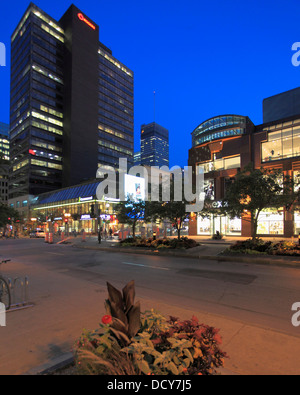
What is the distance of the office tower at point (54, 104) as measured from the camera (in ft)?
279

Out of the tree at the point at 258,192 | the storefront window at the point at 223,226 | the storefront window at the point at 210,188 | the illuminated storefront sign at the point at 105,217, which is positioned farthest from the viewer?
the illuminated storefront sign at the point at 105,217

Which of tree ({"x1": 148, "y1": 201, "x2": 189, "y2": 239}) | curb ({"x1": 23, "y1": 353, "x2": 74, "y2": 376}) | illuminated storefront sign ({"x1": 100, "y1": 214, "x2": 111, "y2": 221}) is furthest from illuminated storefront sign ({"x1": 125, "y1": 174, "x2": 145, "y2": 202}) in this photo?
curb ({"x1": 23, "y1": 353, "x2": 74, "y2": 376})

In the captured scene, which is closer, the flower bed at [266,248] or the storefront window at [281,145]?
the flower bed at [266,248]

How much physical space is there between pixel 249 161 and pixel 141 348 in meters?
34.7

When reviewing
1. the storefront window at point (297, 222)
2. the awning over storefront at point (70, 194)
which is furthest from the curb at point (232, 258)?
the awning over storefront at point (70, 194)

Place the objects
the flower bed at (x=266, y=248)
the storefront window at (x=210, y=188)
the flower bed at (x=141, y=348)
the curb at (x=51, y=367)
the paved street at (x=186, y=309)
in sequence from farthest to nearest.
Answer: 1. the storefront window at (x=210, y=188)
2. the flower bed at (x=266, y=248)
3. the paved street at (x=186, y=309)
4. the curb at (x=51, y=367)
5. the flower bed at (x=141, y=348)

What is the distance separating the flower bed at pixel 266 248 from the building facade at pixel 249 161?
46.8ft

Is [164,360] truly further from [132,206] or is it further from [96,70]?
[96,70]

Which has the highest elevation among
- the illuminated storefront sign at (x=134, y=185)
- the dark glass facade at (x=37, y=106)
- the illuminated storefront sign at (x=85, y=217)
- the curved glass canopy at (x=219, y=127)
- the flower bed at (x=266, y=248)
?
the dark glass facade at (x=37, y=106)

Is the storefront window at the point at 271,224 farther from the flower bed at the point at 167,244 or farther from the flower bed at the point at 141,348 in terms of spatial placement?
the flower bed at the point at 141,348

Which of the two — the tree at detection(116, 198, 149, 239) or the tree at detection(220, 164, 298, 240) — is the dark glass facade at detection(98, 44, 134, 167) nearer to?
the tree at detection(116, 198, 149, 239)

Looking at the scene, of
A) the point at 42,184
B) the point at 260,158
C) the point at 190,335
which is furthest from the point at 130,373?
the point at 42,184

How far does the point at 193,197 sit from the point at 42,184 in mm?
79003

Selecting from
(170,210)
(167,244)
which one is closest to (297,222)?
(170,210)
